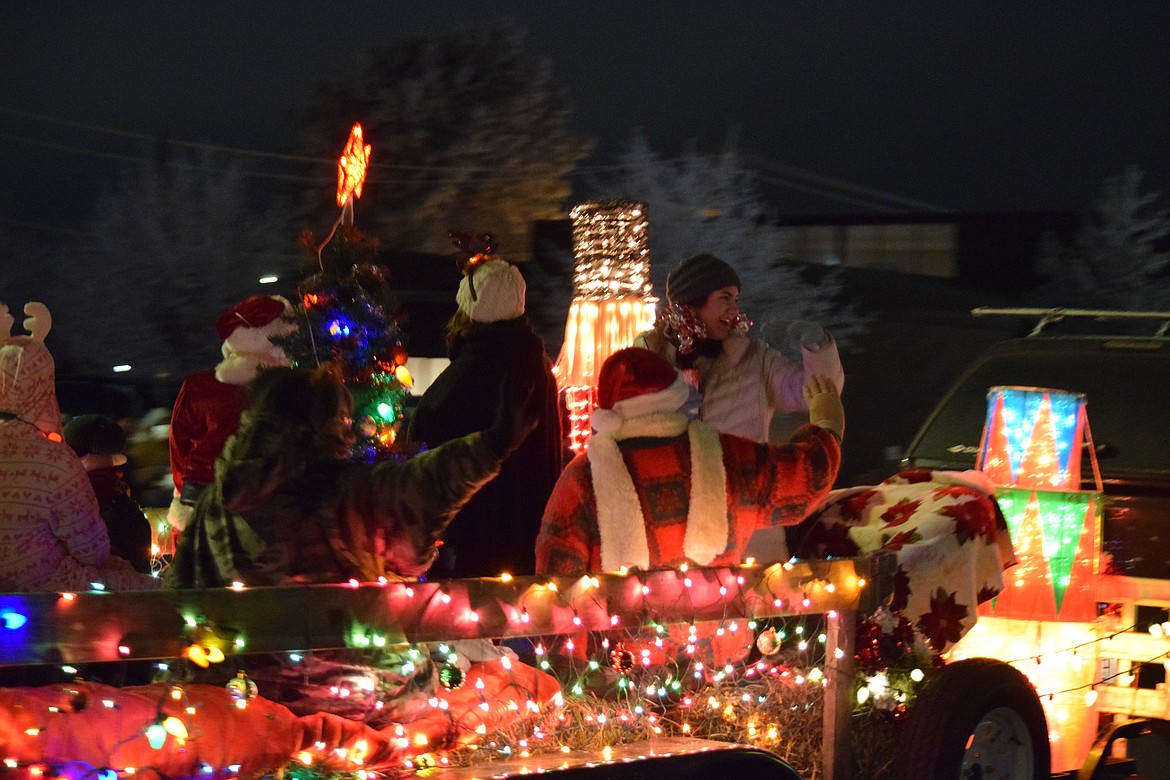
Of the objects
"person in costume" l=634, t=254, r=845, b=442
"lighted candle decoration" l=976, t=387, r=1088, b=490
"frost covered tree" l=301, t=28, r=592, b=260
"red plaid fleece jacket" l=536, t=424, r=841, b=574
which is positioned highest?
"frost covered tree" l=301, t=28, r=592, b=260

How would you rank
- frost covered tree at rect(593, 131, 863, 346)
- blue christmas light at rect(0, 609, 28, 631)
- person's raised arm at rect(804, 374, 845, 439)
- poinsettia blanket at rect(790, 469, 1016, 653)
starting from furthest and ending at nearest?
frost covered tree at rect(593, 131, 863, 346)
person's raised arm at rect(804, 374, 845, 439)
poinsettia blanket at rect(790, 469, 1016, 653)
blue christmas light at rect(0, 609, 28, 631)

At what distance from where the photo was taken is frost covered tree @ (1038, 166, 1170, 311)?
26.9 metres

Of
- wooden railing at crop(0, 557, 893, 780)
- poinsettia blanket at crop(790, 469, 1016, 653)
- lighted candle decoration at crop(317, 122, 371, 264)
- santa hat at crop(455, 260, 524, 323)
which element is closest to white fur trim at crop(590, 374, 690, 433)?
wooden railing at crop(0, 557, 893, 780)

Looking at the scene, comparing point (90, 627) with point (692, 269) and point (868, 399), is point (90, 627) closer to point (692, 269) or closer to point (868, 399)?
point (692, 269)

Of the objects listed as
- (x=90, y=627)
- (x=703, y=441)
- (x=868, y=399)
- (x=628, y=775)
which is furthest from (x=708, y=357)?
(x=868, y=399)

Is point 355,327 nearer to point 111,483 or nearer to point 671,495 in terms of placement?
point 111,483

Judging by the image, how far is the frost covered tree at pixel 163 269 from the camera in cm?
2642

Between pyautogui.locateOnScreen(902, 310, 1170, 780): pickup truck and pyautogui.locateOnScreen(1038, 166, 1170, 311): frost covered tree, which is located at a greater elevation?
pyautogui.locateOnScreen(1038, 166, 1170, 311): frost covered tree

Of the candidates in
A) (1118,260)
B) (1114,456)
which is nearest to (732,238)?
(1118,260)

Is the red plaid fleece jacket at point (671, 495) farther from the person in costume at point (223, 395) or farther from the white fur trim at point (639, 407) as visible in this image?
the person in costume at point (223, 395)

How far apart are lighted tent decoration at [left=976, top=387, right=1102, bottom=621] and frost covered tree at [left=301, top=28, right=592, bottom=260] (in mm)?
25961

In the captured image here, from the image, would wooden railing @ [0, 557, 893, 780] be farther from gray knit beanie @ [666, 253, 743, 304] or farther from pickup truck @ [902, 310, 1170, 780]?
gray knit beanie @ [666, 253, 743, 304]

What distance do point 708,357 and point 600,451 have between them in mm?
1260

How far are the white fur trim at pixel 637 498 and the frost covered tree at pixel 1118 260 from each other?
23.8 metres
